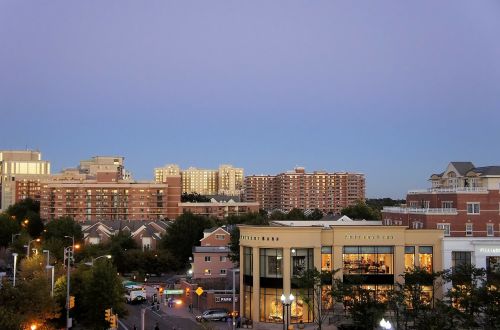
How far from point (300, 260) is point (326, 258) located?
290 centimetres

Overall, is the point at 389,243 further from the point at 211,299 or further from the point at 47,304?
the point at 47,304

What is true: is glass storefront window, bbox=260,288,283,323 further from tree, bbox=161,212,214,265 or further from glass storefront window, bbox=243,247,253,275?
tree, bbox=161,212,214,265

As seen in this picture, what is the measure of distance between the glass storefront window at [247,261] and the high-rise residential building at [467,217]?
16.6m

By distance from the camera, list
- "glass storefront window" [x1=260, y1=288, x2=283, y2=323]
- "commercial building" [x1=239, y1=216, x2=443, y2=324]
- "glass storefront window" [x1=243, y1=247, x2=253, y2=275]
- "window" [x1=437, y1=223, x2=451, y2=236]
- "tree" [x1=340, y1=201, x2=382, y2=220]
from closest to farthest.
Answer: "glass storefront window" [x1=260, y1=288, x2=283, y2=323] → "commercial building" [x1=239, y1=216, x2=443, y2=324] → "glass storefront window" [x1=243, y1=247, x2=253, y2=275] → "window" [x1=437, y1=223, x2=451, y2=236] → "tree" [x1=340, y1=201, x2=382, y2=220]

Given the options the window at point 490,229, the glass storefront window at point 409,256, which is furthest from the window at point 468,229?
the glass storefront window at point 409,256

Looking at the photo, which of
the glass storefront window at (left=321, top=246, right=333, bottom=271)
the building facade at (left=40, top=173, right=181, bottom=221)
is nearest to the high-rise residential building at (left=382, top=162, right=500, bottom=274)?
the glass storefront window at (left=321, top=246, right=333, bottom=271)

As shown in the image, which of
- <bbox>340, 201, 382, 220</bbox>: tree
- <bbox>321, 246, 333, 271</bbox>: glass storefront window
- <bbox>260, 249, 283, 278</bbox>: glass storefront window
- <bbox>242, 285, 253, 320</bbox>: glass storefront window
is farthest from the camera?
<bbox>340, 201, 382, 220</bbox>: tree

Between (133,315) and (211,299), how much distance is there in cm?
729

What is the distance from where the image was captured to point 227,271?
80062mm

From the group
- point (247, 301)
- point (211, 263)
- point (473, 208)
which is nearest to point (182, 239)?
point (211, 263)

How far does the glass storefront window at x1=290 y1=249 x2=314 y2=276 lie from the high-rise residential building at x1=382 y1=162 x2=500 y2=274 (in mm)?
12187

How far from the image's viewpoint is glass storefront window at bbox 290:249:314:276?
55.6m

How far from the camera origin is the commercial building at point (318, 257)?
182 ft

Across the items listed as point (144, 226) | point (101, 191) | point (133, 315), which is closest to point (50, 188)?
point (101, 191)
